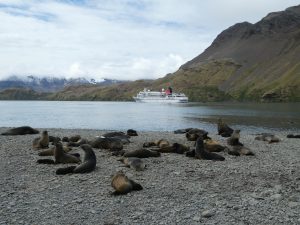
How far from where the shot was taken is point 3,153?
75.2ft

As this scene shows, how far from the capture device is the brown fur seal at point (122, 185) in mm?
14562

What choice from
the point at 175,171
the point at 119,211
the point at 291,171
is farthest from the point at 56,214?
the point at 291,171

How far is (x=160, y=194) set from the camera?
14.7 meters

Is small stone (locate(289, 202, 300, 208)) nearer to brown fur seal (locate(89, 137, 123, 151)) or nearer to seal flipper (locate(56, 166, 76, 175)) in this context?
seal flipper (locate(56, 166, 76, 175))

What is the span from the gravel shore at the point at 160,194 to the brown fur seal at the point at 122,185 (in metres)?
0.22

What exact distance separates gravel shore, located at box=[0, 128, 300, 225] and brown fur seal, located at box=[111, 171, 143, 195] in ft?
0.73

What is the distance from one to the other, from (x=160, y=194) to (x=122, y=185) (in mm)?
1293

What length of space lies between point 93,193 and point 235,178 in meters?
5.71

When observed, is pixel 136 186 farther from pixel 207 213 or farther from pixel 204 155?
pixel 204 155

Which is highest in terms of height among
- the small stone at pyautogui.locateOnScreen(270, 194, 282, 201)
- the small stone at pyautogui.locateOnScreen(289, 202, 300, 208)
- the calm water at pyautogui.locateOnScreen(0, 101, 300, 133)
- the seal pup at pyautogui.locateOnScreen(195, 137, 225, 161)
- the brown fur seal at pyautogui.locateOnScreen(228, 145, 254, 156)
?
the seal pup at pyautogui.locateOnScreen(195, 137, 225, 161)

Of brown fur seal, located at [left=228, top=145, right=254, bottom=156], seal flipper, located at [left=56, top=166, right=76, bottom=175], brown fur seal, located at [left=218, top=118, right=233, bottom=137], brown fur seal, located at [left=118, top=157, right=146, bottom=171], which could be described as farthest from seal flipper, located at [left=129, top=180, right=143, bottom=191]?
brown fur seal, located at [left=218, top=118, right=233, bottom=137]

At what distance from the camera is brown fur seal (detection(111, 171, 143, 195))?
47.8 feet

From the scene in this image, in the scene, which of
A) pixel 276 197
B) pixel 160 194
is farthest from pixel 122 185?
pixel 276 197

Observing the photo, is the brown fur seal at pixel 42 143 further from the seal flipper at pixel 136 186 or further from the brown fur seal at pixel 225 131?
the brown fur seal at pixel 225 131
